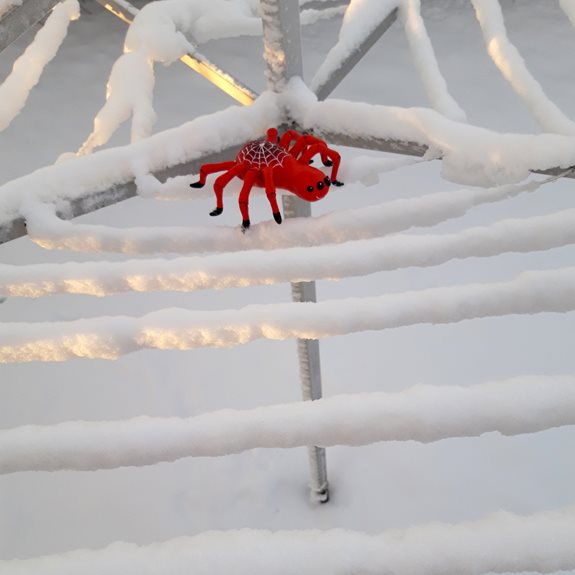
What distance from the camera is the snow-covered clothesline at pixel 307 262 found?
1.24 metres

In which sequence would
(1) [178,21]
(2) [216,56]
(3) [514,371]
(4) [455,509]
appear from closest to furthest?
(1) [178,21] → (4) [455,509] → (3) [514,371] → (2) [216,56]

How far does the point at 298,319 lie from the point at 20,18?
3.92 ft

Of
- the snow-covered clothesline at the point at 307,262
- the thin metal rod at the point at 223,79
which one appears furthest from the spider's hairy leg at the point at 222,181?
the thin metal rod at the point at 223,79

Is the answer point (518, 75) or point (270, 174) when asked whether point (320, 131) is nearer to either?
point (270, 174)

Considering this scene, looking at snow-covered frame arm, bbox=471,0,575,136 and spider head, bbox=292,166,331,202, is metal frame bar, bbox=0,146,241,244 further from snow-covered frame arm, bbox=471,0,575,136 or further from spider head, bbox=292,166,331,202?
snow-covered frame arm, bbox=471,0,575,136

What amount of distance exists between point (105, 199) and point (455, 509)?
7.40 ft

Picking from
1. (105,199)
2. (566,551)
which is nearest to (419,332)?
(105,199)

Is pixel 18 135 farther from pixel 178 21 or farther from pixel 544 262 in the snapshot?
pixel 544 262

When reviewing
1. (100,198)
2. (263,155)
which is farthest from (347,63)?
(100,198)

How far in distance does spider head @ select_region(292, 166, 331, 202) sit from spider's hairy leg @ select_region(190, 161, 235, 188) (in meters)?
0.17

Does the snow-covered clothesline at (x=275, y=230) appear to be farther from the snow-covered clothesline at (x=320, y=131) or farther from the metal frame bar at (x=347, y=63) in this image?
the metal frame bar at (x=347, y=63)

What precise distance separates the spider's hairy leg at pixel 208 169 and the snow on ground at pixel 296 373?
3.40 ft

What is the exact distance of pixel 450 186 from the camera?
4312 mm

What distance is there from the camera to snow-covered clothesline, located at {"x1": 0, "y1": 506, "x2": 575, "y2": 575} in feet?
2.91
